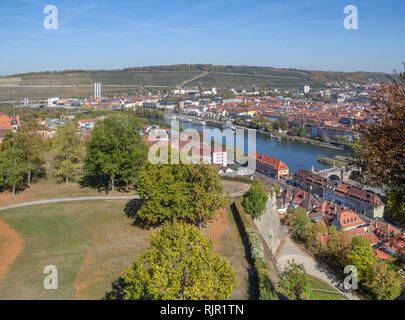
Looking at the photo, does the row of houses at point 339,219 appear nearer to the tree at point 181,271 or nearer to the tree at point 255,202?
the tree at point 255,202

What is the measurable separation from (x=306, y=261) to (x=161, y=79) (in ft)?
264

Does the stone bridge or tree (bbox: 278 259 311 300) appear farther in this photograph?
the stone bridge

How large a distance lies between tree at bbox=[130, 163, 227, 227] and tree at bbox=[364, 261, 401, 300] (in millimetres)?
4307

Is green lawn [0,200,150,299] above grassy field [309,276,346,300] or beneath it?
above

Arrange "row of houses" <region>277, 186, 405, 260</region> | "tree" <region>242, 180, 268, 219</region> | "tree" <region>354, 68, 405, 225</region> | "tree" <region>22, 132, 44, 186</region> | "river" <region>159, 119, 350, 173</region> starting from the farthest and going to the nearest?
"river" <region>159, 119, 350, 173</region> < "row of houses" <region>277, 186, 405, 260</region> < "tree" <region>22, 132, 44, 186</region> < "tree" <region>242, 180, 268, 219</region> < "tree" <region>354, 68, 405, 225</region>

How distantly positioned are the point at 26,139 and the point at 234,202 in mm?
6386

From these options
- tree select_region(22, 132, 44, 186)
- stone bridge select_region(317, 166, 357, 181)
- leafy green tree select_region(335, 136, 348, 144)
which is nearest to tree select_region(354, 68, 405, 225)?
tree select_region(22, 132, 44, 186)

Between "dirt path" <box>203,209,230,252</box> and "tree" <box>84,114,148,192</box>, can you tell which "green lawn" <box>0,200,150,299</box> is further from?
"dirt path" <box>203,209,230,252</box>

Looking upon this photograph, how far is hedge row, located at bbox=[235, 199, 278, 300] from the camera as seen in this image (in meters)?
4.76

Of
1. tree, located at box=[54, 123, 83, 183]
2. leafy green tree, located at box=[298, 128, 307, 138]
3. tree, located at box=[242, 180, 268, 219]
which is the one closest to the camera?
tree, located at box=[242, 180, 268, 219]

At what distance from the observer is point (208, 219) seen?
7.88 meters

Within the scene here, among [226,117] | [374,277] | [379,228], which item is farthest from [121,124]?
[226,117]
